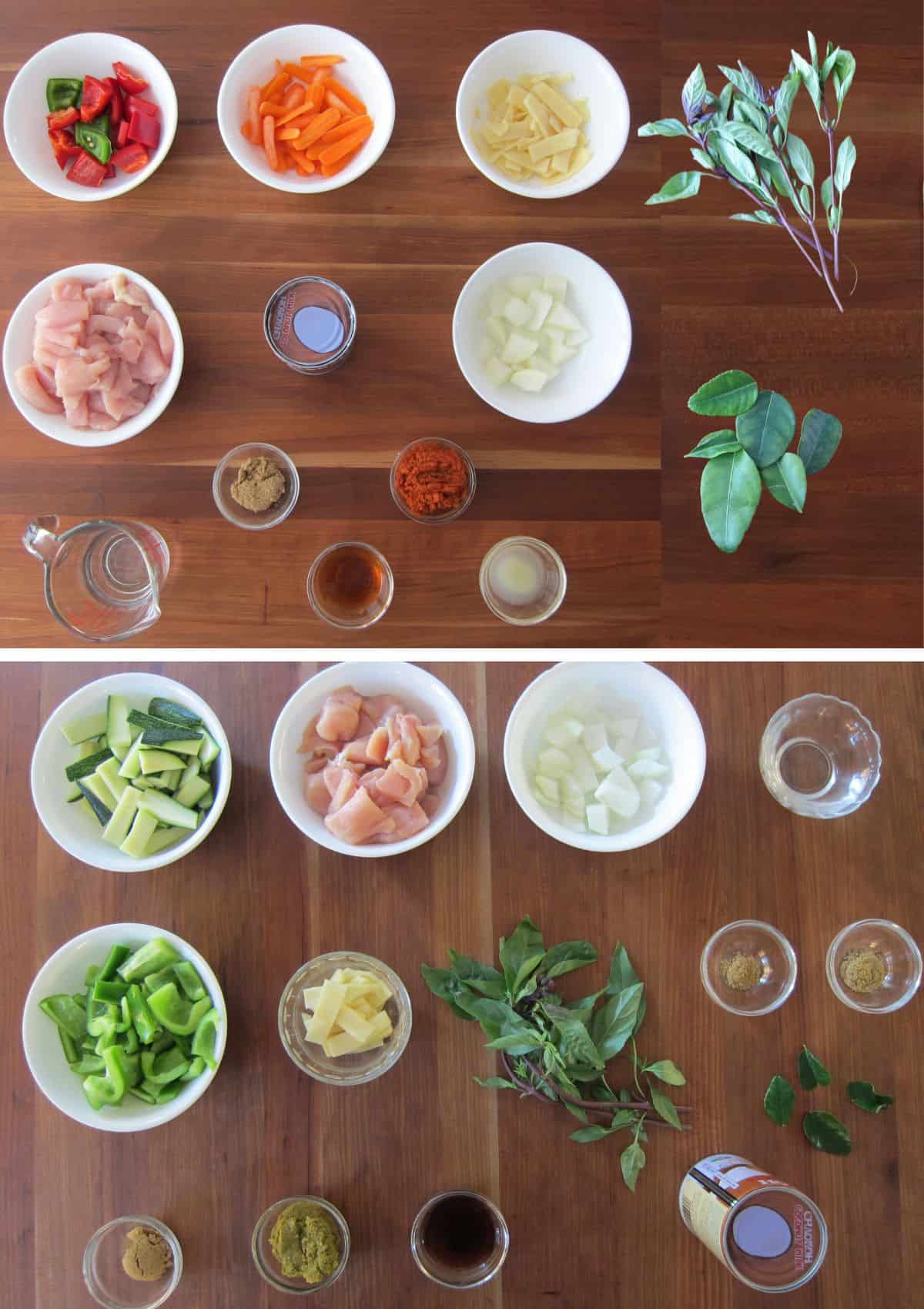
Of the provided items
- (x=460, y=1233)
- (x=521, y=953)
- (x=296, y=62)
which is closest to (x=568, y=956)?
(x=521, y=953)

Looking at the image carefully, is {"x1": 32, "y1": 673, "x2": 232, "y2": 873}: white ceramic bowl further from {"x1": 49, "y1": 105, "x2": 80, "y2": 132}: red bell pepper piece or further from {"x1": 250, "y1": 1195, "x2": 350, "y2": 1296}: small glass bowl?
{"x1": 49, "y1": 105, "x2": 80, "y2": 132}: red bell pepper piece

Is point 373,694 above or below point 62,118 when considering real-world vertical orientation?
below

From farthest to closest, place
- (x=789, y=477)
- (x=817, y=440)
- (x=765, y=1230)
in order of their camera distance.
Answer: (x=765, y=1230)
(x=817, y=440)
(x=789, y=477)

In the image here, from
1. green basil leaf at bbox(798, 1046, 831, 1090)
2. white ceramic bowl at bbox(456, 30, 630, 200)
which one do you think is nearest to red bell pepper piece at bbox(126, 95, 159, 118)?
white ceramic bowl at bbox(456, 30, 630, 200)

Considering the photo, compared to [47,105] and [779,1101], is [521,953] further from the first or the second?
[47,105]

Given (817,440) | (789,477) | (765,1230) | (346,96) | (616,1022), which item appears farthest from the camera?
(346,96)

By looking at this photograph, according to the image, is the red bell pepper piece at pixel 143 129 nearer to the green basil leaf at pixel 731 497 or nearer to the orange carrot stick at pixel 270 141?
the orange carrot stick at pixel 270 141
